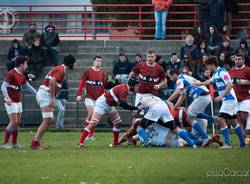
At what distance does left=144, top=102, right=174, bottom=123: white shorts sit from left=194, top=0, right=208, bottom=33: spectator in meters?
12.5

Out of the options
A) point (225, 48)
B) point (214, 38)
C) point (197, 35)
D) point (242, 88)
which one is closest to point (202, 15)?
point (197, 35)

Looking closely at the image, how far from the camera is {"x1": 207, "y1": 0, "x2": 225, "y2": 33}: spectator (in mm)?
34906

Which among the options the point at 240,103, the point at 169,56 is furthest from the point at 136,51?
the point at 240,103

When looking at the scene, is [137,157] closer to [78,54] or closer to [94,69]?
[94,69]

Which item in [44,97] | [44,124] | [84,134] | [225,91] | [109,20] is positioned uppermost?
[109,20]

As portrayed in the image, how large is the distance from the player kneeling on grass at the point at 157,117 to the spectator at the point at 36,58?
38.5ft

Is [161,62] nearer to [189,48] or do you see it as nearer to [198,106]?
[189,48]

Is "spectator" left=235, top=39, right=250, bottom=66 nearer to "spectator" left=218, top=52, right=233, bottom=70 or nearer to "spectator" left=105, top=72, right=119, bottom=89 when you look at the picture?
"spectator" left=218, top=52, right=233, bottom=70

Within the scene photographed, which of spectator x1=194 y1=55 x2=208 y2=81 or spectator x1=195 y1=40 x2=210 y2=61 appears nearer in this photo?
spectator x1=194 y1=55 x2=208 y2=81

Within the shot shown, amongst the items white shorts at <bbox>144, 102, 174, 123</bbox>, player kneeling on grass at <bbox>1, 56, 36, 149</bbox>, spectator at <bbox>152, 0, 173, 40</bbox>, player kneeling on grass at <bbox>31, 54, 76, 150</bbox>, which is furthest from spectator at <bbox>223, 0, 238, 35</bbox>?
player kneeling on grass at <bbox>31, 54, 76, 150</bbox>

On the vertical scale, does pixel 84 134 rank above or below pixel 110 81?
above

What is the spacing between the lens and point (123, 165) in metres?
18.8

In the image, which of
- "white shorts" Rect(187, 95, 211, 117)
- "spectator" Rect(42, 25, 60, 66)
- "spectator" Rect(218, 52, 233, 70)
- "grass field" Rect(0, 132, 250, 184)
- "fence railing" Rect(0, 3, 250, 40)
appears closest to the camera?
"grass field" Rect(0, 132, 250, 184)

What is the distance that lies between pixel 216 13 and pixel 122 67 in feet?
13.3
